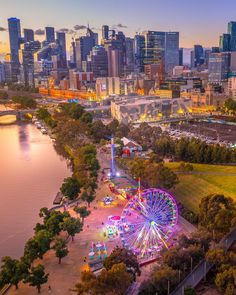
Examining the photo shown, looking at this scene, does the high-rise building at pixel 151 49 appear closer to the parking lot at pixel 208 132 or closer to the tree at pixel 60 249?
the parking lot at pixel 208 132

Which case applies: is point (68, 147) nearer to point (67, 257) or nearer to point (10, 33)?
point (67, 257)

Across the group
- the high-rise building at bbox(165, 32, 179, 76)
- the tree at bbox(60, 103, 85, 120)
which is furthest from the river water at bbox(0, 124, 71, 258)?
the high-rise building at bbox(165, 32, 179, 76)

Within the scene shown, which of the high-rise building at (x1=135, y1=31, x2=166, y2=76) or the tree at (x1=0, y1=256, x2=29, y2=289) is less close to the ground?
the high-rise building at (x1=135, y1=31, x2=166, y2=76)

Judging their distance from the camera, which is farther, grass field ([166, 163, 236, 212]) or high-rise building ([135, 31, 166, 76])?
high-rise building ([135, 31, 166, 76])

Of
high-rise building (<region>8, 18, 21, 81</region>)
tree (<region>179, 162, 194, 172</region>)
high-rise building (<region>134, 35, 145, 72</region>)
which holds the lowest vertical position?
tree (<region>179, 162, 194, 172</region>)

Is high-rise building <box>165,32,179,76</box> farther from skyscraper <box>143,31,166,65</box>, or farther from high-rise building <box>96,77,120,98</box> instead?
high-rise building <box>96,77,120,98</box>

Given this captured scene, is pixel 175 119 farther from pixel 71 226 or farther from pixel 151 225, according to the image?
pixel 71 226

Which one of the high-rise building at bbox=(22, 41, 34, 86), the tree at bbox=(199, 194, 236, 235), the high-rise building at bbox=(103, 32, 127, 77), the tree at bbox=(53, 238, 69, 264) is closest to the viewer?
the tree at bbox=(53, 238, 69, 264)
